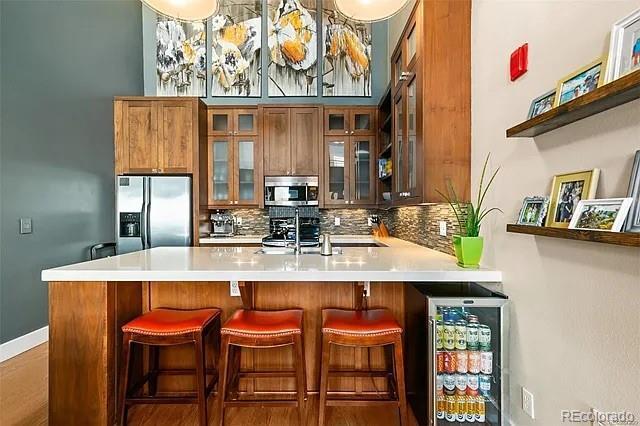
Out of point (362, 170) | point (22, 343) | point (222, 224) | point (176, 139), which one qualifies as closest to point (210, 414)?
point (22, 343)

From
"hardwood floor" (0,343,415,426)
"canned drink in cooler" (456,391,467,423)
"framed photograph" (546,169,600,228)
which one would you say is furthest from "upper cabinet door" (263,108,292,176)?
"framed photograph" (546,169,600,228)

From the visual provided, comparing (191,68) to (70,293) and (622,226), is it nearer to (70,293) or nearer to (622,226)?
(70,293)

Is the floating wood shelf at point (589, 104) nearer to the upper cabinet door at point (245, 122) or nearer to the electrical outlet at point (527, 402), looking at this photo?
the electrical outlet at point (527, 402)

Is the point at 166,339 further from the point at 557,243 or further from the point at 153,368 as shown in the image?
the point at 557,243

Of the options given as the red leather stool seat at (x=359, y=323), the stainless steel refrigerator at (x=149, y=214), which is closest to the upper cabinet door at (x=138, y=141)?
the stainless steel refrigerator at (x=149, y=214)

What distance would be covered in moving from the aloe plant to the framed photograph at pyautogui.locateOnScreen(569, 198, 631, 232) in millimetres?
673

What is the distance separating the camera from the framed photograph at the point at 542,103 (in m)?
1.25

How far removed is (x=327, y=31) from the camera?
4.64m

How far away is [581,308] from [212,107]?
14.1ft

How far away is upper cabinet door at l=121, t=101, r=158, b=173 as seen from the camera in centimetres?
404

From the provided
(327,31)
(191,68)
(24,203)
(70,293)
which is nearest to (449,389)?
(70,293)

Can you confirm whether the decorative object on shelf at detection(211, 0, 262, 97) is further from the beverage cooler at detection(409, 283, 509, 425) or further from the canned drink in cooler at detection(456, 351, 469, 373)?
the canned drink in cooler at detection(456, 351, 469, 373)

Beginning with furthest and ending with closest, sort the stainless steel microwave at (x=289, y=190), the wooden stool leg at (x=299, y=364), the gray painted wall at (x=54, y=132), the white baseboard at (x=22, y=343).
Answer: the stainless steel microwave at (x=289, y=190) < the gray painted wall at (x=54, y=132) < the white baseboard at (x=22, y=343) < the wooden stool leg at (x=299, y=364)

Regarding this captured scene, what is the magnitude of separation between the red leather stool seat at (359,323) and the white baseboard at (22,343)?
9.74 ft
